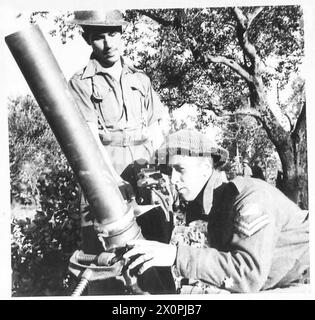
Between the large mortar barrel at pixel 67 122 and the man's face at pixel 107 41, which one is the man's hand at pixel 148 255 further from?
the man's face at pixel 107 41

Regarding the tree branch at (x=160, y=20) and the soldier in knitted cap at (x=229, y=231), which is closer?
the soldier in knitted cap at (x=229, y=231)

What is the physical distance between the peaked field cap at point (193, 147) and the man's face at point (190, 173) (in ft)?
0.14

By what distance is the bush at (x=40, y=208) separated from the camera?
4.74 meters

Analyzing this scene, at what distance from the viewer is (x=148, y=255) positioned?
4.63 m

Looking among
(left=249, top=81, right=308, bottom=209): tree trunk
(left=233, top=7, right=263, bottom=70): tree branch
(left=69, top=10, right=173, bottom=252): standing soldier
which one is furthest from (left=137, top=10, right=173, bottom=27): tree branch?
(left=249, top=81, right=308, bottom=209): tree trunk

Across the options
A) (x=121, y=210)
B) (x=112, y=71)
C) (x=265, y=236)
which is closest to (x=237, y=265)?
(x=265, y=236)

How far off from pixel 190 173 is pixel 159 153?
0.87 feet

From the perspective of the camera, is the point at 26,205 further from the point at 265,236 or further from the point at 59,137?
the point at 265,236

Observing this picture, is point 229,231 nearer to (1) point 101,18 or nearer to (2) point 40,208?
(2) point 40,208

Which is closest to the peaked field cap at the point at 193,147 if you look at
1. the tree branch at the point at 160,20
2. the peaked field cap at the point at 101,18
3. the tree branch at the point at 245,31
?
the tree branch at the point at 245,31

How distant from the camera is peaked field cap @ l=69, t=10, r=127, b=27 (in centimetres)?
465

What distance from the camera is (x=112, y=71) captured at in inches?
186

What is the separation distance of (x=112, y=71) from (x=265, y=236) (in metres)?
1.59

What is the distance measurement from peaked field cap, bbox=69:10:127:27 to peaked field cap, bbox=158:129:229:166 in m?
0.90
